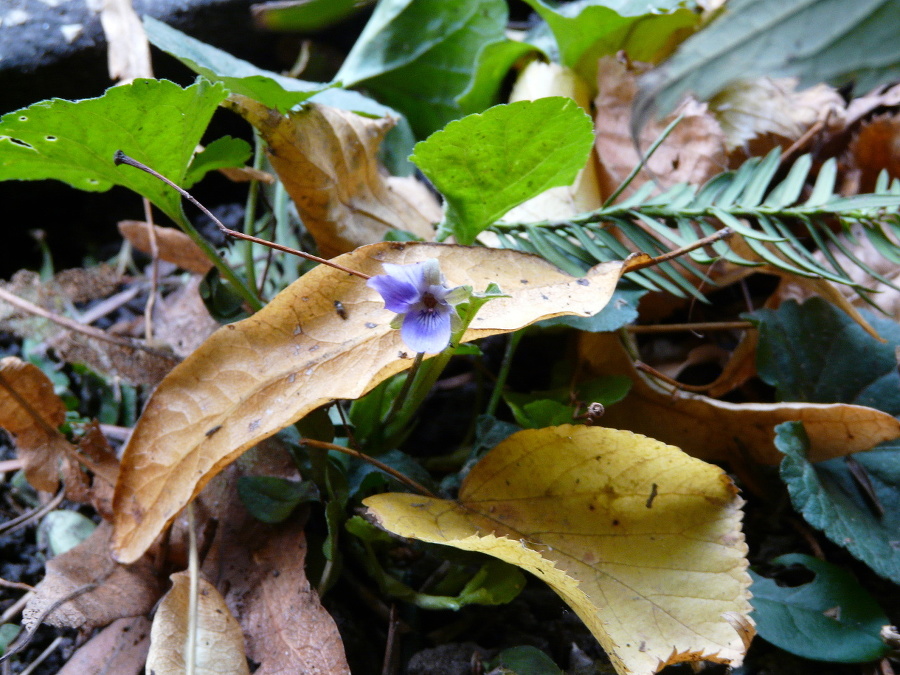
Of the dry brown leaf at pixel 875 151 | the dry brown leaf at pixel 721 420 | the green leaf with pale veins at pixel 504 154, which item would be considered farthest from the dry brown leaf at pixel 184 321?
the dry brown leaf at pixel 875 151

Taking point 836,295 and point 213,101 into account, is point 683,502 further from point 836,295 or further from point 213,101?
point 213,101

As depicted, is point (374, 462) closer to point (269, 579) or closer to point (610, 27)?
point (269, 579)

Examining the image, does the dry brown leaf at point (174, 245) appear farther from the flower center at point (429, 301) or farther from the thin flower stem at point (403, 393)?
the flower center at point (429, 301)

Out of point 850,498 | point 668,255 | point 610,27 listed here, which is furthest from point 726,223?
point 610,27

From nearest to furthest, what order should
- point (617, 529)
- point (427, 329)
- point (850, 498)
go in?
point (427, 329), point (617, 529), point (850, 498)

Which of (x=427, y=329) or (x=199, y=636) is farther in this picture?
(x=199, y=636)

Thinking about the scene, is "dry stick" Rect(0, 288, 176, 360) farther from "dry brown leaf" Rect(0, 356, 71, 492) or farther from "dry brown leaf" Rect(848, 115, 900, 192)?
"dry brown leaf" Rect(848, 115, 900, 192)

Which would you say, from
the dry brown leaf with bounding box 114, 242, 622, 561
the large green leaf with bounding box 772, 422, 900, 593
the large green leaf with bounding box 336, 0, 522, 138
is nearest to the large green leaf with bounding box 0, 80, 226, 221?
the dry brown leaf with bounding box 114, 242, 622, 561

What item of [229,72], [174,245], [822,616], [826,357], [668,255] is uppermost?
[229,72]
